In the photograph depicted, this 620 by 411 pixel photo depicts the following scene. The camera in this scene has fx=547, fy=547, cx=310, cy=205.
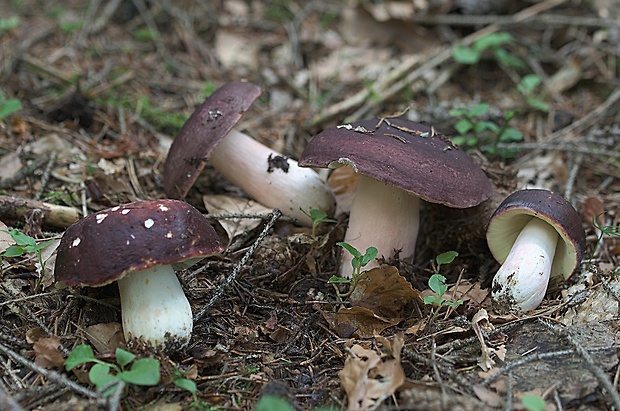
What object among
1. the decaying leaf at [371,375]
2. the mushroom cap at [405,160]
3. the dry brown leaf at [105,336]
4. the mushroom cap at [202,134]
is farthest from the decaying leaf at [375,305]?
the mushroom cap at [202,134]

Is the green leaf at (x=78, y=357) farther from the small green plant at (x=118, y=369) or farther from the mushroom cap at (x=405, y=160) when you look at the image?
the mushroom cap at (x=405, y=160)

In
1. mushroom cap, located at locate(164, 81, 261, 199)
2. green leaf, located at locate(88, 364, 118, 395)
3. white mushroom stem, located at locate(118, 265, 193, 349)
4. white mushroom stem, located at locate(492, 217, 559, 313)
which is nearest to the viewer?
green leaf, located at locate(88, 364, 118, 395)

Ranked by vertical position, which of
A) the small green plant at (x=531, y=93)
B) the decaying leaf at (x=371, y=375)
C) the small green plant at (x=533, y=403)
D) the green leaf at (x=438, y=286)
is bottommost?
the decaying leaf at (x=371, y=375)

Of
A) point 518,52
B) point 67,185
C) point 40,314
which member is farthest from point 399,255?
point 518,52

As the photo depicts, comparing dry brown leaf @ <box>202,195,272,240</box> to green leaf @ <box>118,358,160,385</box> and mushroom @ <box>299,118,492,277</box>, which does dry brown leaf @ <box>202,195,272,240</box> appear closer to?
mushroom @ <box>299,118,492,277</box>

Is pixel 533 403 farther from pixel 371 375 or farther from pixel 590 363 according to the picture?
pixel 371 375

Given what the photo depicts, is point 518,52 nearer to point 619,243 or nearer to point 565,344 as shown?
point 619,243

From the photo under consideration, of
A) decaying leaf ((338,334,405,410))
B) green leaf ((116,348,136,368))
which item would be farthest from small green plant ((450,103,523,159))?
green leaf ((116,348,136,368))
